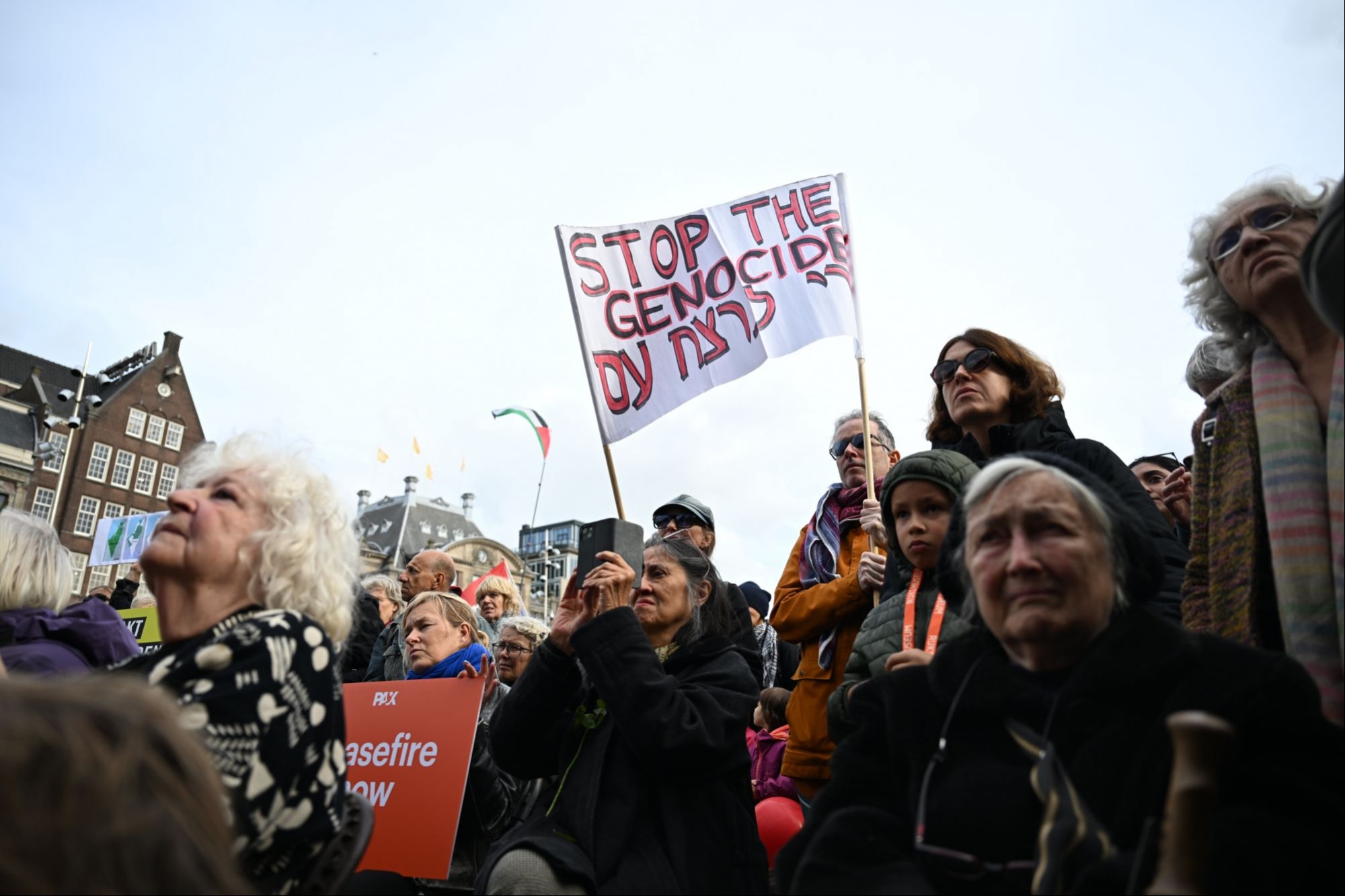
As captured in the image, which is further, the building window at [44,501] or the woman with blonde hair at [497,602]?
the building window at [44,501]

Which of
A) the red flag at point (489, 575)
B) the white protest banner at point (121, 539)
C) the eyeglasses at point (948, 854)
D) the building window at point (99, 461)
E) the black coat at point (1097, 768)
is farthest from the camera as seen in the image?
the building window at point (99, 461)

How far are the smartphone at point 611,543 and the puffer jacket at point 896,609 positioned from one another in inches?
35.5

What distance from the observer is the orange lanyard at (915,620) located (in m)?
2.97

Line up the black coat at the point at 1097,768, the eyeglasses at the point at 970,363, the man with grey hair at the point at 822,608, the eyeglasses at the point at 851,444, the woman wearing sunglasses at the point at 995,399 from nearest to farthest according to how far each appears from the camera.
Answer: the black coat at the point at 1097,768 < the woman wearing sunglasses at the point at 995,399 < the eyeglasses at the point at 970,363 < the man with grey hair at the point at 822,608 < the eyeglasses at the point at 851,444

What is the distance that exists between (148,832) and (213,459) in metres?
2.09

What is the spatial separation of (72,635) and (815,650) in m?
3.12

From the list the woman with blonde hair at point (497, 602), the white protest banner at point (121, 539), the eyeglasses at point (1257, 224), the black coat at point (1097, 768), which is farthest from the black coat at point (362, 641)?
the white protest banner at point (121, 539)

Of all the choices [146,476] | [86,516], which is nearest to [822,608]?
[86,516]

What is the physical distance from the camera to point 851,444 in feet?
17.1

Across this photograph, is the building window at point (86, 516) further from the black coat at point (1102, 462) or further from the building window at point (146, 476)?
the black coat at point (1102, 462)

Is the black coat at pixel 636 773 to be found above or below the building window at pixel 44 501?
below

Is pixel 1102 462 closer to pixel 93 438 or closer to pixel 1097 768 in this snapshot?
pixel 1097 768

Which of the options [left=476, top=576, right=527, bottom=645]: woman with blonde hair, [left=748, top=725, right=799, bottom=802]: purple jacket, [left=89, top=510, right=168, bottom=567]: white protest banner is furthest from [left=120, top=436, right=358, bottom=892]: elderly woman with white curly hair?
[left=89, top=510, right=168, bottom=567]: white protest banner

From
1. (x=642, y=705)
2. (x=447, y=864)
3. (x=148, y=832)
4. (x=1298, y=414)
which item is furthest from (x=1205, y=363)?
(x=148, y=832)
